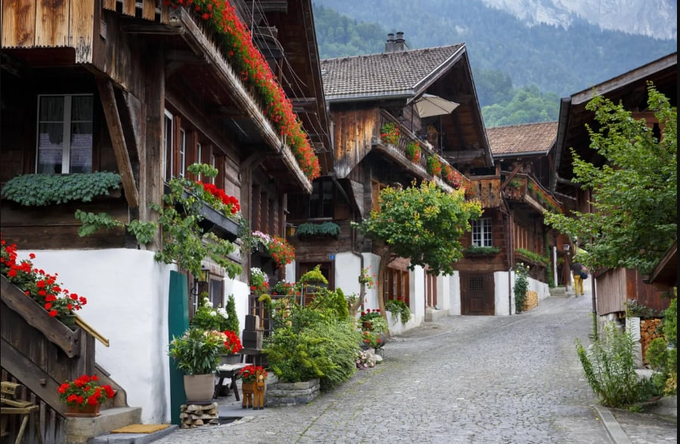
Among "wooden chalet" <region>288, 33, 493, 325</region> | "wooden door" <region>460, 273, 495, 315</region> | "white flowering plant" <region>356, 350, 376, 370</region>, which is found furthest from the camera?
"wooden door" <region>460, 273, 495, 315</region>

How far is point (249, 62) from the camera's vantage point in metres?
13.1

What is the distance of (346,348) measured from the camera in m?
15.0

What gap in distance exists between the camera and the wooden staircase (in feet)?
31.3

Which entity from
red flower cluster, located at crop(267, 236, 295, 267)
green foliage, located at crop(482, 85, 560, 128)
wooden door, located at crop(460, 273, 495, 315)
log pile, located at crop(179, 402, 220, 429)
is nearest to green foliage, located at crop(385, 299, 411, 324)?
red flower cluster, located at crop(267, 236, 295, 267)

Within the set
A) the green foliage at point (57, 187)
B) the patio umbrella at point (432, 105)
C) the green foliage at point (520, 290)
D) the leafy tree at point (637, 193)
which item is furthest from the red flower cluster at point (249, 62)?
the green foliage at point (520, 290)

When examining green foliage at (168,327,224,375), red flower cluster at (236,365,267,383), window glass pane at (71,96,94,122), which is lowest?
red flower cluster at (236,365,267,383)

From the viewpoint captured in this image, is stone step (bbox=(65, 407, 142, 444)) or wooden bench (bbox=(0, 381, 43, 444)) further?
stone step (bbox=(65, 407, 142, 444))

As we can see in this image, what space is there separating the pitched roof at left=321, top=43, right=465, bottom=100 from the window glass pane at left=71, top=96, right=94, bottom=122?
13586 mm

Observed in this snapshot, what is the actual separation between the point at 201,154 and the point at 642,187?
7.08 metres

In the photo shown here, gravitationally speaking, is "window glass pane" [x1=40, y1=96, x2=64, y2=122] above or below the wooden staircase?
above

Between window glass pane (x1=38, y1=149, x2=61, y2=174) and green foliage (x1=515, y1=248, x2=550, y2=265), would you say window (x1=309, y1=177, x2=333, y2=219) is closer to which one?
green foliage (x1=515, y1=248, x2=550, y2=265)

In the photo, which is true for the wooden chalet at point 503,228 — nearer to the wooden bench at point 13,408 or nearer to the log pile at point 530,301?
the log pile at point 530,301

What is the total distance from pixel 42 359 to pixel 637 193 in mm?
7478

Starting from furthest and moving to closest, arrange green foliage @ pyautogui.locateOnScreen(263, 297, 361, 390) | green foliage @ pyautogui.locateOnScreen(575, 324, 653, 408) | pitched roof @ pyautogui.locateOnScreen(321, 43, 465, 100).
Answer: pitched roof @ pyautogui.locateOnScreen(321, 43, 465, 100) < green foliage @ pyautogui.locateOnScreen(263, 297, 361, 390) < green foliage @ pyautogui.locateOnScreen(575, 324, 653, 408)
